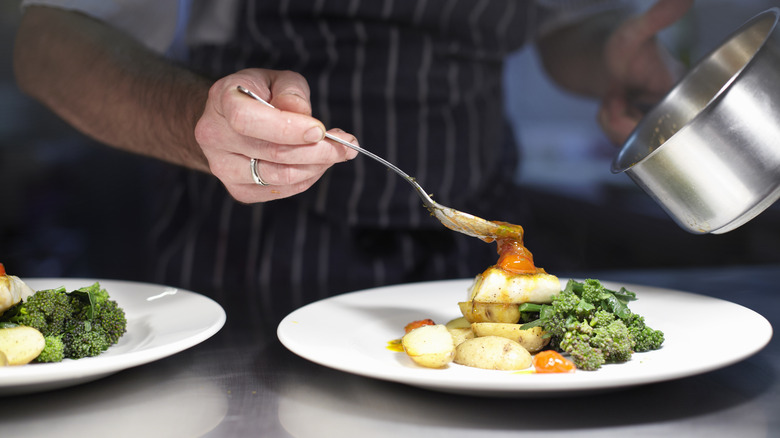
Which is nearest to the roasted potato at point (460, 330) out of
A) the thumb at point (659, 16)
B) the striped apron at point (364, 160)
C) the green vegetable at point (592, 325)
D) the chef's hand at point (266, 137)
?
the green vegetable at point (592, 325)

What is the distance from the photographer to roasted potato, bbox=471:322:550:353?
1.19 m

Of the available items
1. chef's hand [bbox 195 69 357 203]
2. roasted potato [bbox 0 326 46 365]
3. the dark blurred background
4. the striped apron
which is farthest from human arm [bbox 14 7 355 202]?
the dark blurred background

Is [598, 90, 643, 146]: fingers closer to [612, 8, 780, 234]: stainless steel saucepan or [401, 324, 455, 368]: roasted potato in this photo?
[612, 8, 780, 234]: stainless steel saucepan

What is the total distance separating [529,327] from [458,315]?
10.8 inches

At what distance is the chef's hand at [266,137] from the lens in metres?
1.11

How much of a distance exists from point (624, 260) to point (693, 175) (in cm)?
201

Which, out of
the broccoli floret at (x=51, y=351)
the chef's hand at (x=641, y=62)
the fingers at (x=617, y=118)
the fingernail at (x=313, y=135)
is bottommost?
the broccoli floret at (x=51, y=351)

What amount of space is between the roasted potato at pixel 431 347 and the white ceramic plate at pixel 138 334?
12.3 inches

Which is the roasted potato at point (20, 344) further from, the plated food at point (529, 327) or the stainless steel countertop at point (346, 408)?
the plated food at point (529, 327)

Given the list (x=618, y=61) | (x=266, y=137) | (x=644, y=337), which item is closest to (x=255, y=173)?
(x=266, y=137)

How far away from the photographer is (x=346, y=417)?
3.12ft

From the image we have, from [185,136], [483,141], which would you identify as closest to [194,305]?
[185,136]

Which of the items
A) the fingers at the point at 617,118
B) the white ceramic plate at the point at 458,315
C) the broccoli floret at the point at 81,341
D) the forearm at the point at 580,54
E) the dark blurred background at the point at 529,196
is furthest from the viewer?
the dark blurred background at the point at 529,196

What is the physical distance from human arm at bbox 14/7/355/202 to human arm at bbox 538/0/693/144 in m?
1.00
